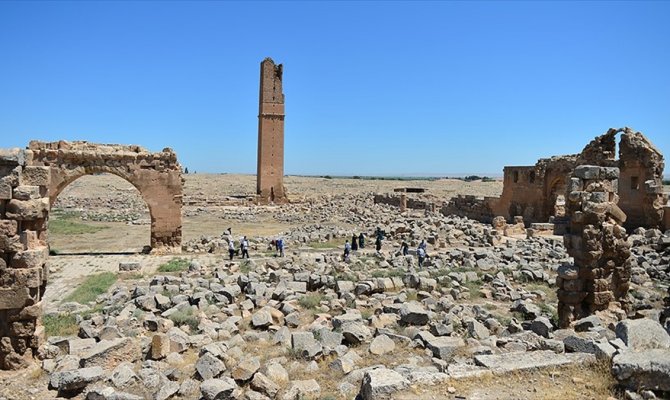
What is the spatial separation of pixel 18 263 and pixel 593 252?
9.58 meters

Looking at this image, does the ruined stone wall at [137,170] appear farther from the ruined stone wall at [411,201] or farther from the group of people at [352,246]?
the ruined stone wall at [411,201]

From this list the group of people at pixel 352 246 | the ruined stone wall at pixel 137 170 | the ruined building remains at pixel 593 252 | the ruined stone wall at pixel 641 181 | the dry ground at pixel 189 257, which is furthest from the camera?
the ruined stone wall at pixel 641 181

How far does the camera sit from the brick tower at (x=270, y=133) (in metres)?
36.9

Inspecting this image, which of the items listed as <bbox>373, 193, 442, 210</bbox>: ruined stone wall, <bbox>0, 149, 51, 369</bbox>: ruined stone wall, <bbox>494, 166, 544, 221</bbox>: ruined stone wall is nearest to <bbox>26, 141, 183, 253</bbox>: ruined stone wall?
<bbox>0, 149, 51, 369</bbox>: ruined stone wall

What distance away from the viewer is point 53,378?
229 inches

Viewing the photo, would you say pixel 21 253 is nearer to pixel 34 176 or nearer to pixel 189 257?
pixel 34 176

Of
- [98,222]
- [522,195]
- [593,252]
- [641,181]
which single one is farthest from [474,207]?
[98,222]

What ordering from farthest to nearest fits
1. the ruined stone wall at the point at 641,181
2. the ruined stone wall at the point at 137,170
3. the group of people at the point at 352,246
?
the ruined stone wall at the point at 641,181
the ruined stone wall at the point at 137,170
the group of people at the point at 352,246

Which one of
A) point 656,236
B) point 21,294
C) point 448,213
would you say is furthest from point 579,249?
point 448,213

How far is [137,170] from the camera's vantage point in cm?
1772

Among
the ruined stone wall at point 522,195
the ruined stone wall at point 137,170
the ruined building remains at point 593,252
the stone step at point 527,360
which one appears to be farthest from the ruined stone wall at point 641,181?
the ruined stone wall at point 137,170

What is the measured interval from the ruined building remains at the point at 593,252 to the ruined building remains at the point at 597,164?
608cm

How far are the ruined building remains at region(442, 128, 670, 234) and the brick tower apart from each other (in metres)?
15.8

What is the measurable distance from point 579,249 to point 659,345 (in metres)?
3.66
